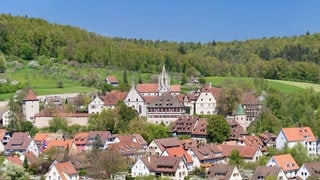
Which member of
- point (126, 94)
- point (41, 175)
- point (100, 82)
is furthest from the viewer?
point (100, 82)

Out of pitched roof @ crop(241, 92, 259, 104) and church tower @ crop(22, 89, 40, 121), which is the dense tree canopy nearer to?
pitched roof @ crop(241, 92, 259, 104)

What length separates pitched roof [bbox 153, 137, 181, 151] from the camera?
56.5m

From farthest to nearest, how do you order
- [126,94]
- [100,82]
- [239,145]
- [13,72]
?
1. [13,72]
2. [100,82]
3. [126,94]
4. [239,145]

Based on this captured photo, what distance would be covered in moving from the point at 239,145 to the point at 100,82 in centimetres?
3043

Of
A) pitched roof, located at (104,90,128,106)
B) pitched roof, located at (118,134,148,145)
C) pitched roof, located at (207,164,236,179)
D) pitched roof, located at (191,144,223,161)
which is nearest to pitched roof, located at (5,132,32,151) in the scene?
pitched roof, located at (118,134,148,145)

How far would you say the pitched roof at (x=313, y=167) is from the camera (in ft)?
169

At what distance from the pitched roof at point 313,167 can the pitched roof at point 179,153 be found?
908 cm

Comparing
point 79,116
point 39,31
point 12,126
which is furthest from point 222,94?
point 39,31

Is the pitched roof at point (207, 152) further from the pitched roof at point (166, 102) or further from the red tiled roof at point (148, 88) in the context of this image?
the red tiled roof at point (148, 88)

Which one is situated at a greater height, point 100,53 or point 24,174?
point 100,53

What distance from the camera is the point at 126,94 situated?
2670 inches

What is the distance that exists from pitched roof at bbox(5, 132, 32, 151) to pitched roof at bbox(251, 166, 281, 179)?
66.8ft

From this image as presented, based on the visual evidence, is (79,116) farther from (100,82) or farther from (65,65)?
(65,65)

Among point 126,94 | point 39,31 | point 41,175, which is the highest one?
point 39,31
